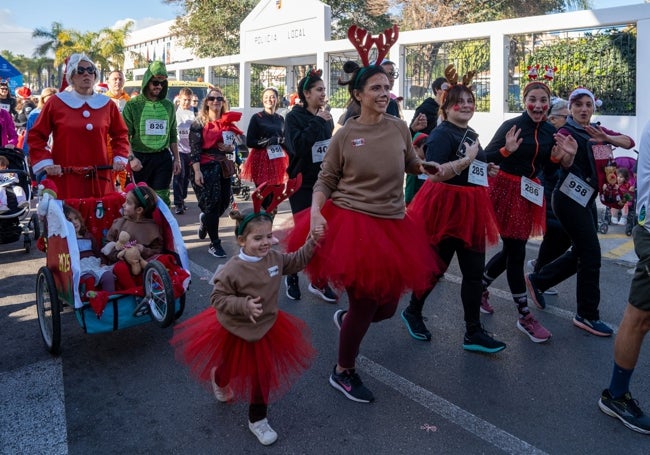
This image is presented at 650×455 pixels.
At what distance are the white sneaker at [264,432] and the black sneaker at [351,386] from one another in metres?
0.62

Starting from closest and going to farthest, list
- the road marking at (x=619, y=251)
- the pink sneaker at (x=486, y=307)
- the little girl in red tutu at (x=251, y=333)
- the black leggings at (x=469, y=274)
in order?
the little girl in red tutu at (x=251, y=333) → the black leggings at (x=469, y=274) → the pink sneaker at (x=486, y=307) → the road marking at (x=619, y=251)

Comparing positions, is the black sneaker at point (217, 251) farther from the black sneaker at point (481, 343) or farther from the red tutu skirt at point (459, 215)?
the black sneaker at point (481, 343)

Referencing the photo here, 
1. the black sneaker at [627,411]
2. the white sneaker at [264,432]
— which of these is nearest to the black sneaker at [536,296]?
the black sneaker at [627,411]

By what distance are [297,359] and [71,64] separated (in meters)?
3.38

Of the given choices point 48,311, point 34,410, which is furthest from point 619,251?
point 34,410

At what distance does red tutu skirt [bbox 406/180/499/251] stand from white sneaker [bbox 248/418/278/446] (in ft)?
5.67

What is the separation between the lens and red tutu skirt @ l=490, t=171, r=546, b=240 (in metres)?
4.57

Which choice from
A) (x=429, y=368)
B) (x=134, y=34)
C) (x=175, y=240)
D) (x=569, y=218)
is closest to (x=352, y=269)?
(x=429, y=368)

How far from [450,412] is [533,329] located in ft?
4.90

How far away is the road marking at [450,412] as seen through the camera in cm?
316

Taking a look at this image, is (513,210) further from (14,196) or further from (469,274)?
(14,196)

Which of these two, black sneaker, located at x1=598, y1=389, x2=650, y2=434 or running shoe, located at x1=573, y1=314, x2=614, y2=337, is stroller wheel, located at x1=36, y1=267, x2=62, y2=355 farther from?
running shoe, located at x1=573, y1=314, x2=614, y2=337

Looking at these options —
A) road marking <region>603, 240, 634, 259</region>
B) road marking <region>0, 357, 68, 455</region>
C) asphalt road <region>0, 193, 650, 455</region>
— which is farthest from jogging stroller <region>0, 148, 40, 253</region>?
road marking <region>603, 240, 634, 259</region>

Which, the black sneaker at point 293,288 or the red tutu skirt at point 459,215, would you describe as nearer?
the red tutu skirt at point 459,215
